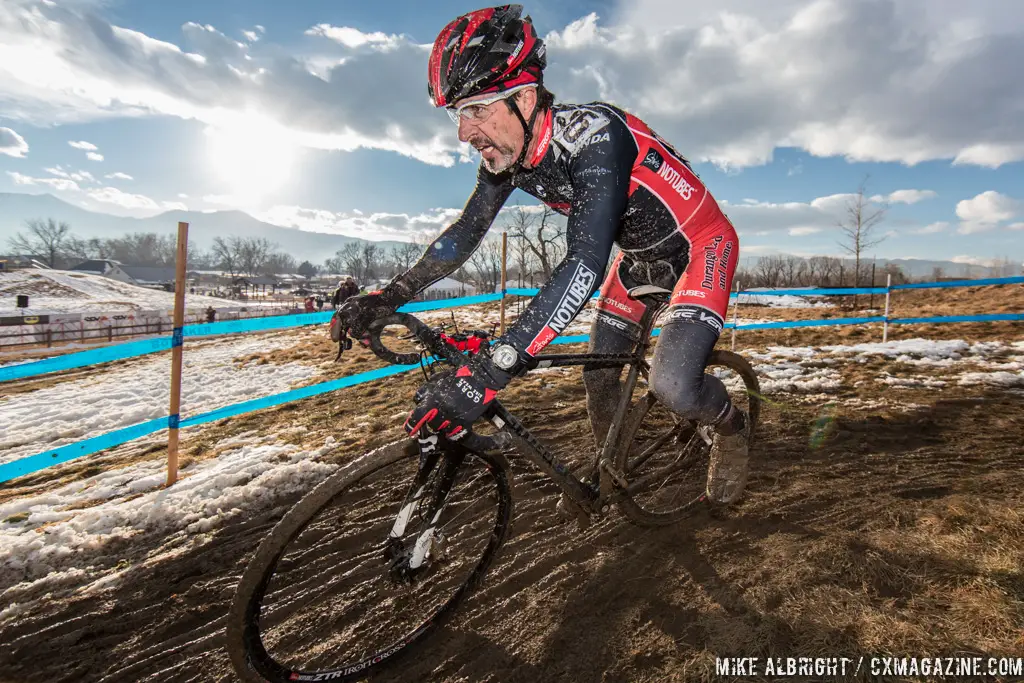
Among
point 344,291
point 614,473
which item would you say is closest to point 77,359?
point 344,291

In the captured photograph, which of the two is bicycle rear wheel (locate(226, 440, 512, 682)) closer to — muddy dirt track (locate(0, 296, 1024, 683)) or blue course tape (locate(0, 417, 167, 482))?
muddy dirt track (locate(0, 296, 1024, 683))

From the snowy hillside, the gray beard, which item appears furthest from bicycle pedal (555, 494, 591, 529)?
the snowy hillside

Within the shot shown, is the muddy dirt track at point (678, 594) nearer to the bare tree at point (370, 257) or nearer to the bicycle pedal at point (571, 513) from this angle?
the bicycle pedal at point (571, 513)

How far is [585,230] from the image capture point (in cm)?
207

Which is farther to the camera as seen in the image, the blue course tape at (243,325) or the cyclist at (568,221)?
the blue course tape at (243,325)

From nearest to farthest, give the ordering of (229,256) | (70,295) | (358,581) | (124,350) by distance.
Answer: (358,581)
(124,350)
(70,295)
(229,256)

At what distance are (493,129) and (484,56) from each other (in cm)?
32

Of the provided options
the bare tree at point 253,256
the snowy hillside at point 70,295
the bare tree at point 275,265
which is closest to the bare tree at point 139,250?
the bare tree at point 275,265

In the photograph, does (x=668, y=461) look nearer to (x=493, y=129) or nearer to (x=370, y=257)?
(x=493, y=129)

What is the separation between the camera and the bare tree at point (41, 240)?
102812 mm

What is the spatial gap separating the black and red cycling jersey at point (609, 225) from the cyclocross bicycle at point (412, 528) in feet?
0.83

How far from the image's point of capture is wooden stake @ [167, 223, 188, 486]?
4293 mm

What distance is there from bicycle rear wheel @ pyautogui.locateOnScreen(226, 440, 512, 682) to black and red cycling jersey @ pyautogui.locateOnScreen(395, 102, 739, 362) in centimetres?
90

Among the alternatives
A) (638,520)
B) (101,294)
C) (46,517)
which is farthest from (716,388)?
(101,294)
